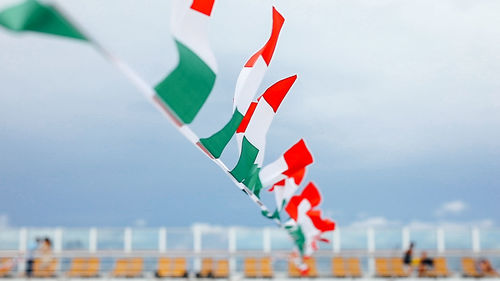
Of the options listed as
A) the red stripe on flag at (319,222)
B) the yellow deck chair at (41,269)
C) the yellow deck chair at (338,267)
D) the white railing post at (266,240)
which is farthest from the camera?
the white railing post at (266,240)

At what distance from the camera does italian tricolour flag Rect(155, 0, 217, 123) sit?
97.8 inches

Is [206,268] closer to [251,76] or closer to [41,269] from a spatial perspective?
[41,269]

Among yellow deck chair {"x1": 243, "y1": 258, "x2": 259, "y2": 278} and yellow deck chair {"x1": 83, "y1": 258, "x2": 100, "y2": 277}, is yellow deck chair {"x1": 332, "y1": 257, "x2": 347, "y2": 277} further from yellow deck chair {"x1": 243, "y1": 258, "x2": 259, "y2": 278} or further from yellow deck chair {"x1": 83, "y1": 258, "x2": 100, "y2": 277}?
yellow deck chair {"x1": 83, "y1": 258, "x2": 100, "y2": 277}

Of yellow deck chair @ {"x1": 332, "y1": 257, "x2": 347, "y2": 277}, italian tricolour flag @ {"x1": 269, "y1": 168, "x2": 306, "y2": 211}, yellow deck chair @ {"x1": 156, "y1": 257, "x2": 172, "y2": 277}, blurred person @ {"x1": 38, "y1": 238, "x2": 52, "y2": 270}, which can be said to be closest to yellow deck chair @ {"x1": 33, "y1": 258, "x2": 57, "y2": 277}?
blurred person @ {"x1": 38, "y1": 238, "x2": 52, "y2": 270}

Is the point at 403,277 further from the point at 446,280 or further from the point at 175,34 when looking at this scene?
the point at 175,34

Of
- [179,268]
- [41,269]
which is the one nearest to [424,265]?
[179,268]

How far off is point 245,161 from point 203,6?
1.54 m

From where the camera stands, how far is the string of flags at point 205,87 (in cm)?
184

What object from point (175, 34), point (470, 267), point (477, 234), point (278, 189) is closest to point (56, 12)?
point (175, 34)

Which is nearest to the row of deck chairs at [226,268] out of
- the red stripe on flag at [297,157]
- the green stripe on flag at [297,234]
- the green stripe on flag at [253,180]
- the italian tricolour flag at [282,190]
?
the green stripe on flag at [297,234]

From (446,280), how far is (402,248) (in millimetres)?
1551

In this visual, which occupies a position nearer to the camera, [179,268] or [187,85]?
[187,85]

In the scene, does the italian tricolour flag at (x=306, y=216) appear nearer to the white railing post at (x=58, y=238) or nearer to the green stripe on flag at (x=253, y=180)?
the green stripe on flag at (x=253, y=180)

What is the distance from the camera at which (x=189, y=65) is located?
2.56m
